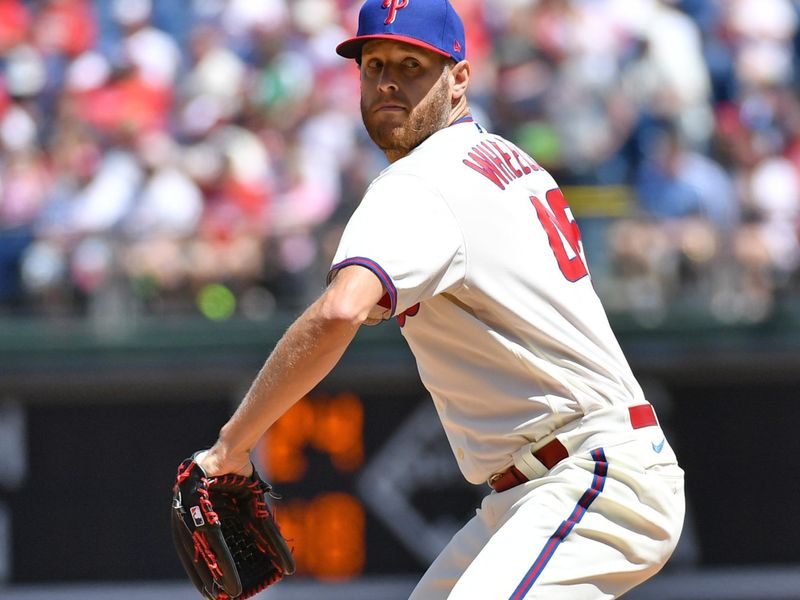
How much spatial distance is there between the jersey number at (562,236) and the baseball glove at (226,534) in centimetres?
95

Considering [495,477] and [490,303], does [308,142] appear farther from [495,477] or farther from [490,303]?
[490,303]

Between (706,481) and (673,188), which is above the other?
(673,188)

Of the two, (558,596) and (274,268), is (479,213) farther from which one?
(274,268)

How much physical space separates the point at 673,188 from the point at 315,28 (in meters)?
3.48

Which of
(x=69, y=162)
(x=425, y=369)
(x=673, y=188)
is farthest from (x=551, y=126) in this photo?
(x=425, y=369)

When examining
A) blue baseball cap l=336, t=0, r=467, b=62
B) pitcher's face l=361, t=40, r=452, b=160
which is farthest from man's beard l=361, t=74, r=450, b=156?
blue baseball cap l=336, t=0, r=467, b=62

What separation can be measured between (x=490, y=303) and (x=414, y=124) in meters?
0.54

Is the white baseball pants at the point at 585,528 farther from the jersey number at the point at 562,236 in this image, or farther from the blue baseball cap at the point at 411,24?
the blue baseball cap at the point at 411,24

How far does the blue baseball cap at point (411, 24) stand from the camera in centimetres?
353

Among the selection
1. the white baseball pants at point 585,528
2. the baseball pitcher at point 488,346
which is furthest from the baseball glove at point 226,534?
the white baseball pants at point 585,528

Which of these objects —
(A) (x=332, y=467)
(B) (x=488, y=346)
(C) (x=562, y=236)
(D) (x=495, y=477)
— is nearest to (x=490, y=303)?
(B) (x=488, y=346)

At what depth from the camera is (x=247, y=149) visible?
947 cm

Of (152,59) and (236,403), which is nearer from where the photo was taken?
(236,403)

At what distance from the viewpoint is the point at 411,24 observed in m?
3.54
